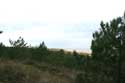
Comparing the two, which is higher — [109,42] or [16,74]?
[109,42]

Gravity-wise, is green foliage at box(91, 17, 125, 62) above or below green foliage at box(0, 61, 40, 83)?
above

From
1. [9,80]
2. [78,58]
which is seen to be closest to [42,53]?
[9,80]

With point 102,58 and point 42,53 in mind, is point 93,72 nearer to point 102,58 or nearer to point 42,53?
point 102,58

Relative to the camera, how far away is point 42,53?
41.9 m

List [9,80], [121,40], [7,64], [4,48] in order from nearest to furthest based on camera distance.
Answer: [121,40]
[9,80]
[7,64]
[4,48]

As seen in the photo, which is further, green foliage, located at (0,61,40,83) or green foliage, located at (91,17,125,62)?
green foliage, located at (0,61,40,83)

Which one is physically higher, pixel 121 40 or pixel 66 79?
pixel 121 40

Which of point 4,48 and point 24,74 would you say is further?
point 4,48

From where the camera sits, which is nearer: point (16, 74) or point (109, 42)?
point (109, 42)

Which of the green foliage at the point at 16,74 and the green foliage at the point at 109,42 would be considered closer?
the green foliage at the point at 109,42

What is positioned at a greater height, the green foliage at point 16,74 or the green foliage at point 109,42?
the green foliage at point 109,42

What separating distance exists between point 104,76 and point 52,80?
17.2 ft

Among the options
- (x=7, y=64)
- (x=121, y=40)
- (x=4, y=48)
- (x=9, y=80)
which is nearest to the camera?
(x=121, y=40)

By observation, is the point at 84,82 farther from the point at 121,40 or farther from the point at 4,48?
the point at 4,48
